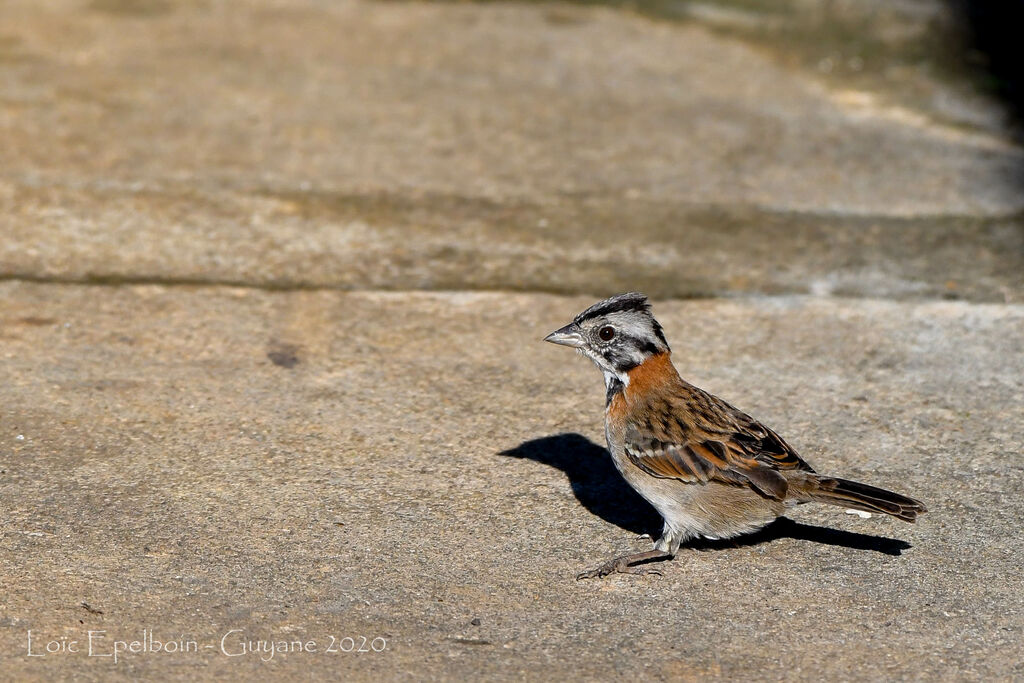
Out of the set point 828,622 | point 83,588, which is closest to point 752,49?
point 828,622

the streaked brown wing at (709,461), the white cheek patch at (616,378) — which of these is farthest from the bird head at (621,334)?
the streaked brown wing at (709,461)

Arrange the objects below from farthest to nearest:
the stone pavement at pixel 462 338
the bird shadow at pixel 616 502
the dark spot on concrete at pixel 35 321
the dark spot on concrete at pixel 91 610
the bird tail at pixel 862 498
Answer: the dark spot on concrete at pixel 35 321 → the bird shadow at pixel 616 502 → the bird tail at pixel 862 498 → the stone pavement at pixel 462 338 → the dark spot on concrete at pixel 91 610

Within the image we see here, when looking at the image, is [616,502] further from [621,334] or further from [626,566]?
[621,334]

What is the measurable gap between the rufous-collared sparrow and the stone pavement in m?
0.21

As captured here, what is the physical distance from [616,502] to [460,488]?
662 mm

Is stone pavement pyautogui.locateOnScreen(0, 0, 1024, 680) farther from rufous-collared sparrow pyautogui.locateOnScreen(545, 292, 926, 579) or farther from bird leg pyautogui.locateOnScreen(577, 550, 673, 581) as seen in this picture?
rufous-collared sparrow pyautogui.locateOnScreen(545, 292, 926, 579)

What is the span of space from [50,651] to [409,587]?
123 cm

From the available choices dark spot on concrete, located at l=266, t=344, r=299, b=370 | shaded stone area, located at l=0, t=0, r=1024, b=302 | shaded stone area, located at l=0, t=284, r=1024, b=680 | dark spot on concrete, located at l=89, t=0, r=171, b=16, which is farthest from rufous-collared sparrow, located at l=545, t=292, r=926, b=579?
dark spot on concrete, located at l=89, t=0, r=171, b=16

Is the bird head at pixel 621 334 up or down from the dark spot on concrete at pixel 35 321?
up

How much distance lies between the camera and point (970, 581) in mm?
4859

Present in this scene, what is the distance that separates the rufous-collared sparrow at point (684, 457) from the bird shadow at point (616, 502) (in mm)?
227

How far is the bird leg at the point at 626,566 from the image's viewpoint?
488cm

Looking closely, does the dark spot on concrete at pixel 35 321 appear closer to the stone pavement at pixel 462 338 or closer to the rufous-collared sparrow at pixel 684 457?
the stone pavement at pixel 462 338

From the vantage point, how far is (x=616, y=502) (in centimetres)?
550
